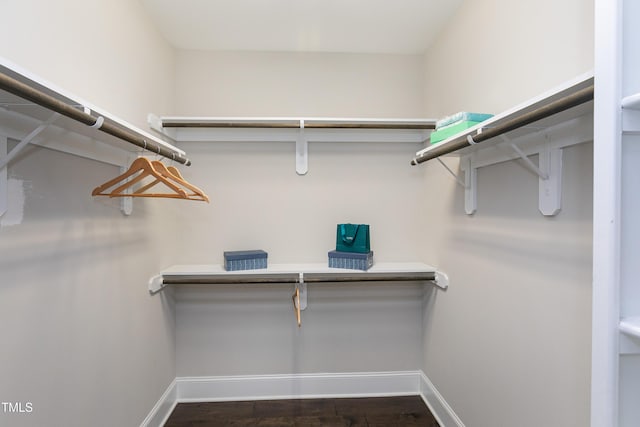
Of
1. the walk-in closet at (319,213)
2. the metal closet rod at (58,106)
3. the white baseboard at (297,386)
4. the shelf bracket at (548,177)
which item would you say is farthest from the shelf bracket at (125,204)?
the shelf bracket at (548,177)

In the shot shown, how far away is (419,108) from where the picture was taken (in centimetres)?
224

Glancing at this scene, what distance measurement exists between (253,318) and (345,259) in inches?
28.8

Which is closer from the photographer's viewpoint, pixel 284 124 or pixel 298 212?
pixel 284 124

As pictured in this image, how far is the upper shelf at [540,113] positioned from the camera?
77cm

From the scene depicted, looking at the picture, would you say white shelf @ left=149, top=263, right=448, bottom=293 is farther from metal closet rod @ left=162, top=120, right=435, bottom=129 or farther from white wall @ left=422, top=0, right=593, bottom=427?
metal closet rod @ left=162, top=120, right=435, bottom=129

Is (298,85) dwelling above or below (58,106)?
above

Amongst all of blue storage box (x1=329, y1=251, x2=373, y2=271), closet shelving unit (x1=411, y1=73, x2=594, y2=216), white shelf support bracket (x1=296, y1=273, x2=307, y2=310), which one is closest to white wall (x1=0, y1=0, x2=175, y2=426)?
white shelf support bracket (x1=296, y1=273, x2=307, y2=310)

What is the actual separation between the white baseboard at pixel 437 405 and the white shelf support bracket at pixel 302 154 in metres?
1.54

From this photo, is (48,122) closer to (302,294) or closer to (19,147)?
(19,147)

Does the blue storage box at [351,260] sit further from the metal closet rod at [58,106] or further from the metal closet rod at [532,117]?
the metal closet rod at [58,106]

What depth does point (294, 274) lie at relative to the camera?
198 centimetres

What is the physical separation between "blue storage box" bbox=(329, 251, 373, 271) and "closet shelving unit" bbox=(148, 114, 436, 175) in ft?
1.90

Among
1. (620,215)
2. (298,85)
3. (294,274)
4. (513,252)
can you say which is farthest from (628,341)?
(298,85)

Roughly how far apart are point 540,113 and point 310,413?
6.36ft
